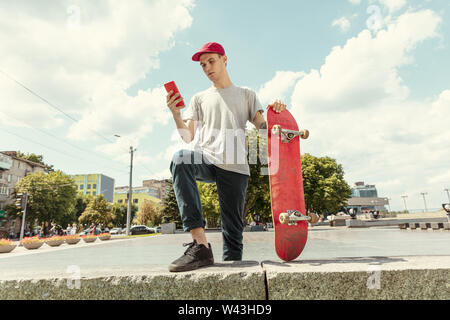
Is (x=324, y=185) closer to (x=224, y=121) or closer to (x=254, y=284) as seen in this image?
(x=224, y=121)

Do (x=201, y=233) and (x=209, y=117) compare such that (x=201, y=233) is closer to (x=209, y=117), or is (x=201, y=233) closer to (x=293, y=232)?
(x=293, y=232)

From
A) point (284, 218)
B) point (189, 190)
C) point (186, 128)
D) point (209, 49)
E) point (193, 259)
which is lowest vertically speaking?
point (193, 259)

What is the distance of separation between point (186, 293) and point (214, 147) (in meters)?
1.34

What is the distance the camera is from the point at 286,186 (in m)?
2.33

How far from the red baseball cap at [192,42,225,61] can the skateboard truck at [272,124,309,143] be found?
109 cm

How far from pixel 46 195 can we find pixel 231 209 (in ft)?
157

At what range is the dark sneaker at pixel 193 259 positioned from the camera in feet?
5.91

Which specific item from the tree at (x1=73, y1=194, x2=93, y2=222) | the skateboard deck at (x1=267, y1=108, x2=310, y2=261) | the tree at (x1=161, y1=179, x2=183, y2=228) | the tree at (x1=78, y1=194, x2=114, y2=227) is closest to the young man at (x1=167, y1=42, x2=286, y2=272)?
the skateboard deck at (x1=267, y1=108, x2=310, y2=261)

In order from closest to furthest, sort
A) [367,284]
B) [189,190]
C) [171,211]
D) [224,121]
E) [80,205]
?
[367,284]
[189,190]
[224,121]
[171,211]
[80,205]

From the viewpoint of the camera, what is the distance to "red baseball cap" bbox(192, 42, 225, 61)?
2.77m

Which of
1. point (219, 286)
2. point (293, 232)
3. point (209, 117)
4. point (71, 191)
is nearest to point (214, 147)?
point (209, 117)

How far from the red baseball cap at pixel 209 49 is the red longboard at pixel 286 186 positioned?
2.82 feet

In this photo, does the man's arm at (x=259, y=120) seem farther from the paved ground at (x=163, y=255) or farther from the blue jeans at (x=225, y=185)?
the paved ground at (x=163, y=255)

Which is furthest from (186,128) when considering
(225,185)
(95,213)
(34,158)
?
(34,158)
